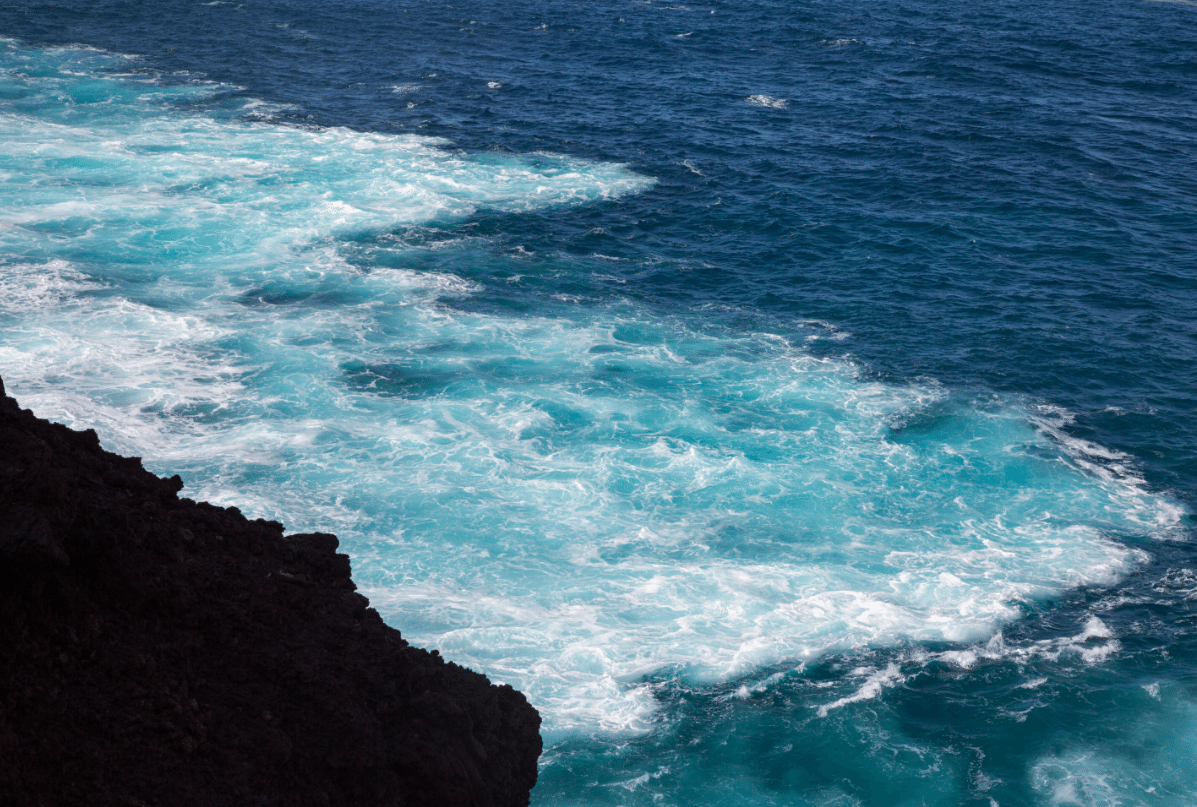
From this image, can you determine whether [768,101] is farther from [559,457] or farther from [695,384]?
[559,457]

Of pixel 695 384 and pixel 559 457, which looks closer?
pixel 559 457

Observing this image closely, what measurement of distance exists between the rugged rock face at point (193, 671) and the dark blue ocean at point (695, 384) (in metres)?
8.12

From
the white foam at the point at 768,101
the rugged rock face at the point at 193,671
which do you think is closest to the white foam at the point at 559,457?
the rugged rock face at the point at 193,671

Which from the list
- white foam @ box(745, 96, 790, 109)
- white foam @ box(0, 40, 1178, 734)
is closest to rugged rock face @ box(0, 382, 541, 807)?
white foam @ box(0, 40, 1178, 734)

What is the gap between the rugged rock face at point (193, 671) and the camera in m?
11.8

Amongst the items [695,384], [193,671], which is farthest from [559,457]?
[193,671]

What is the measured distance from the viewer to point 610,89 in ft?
254

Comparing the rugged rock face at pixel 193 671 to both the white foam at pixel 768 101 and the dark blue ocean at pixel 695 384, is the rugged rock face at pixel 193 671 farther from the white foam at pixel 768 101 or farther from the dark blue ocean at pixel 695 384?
the white foam at pixel 768 101

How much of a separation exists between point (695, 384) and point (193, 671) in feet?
89.6

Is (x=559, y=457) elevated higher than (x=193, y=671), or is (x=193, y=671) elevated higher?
(x=193, y=671)

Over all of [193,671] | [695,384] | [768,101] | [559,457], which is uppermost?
[768,101]

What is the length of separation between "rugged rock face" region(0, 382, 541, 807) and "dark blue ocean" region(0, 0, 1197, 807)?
812cm

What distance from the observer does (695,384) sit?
126ft

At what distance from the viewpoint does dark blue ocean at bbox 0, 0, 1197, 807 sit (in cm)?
2417
